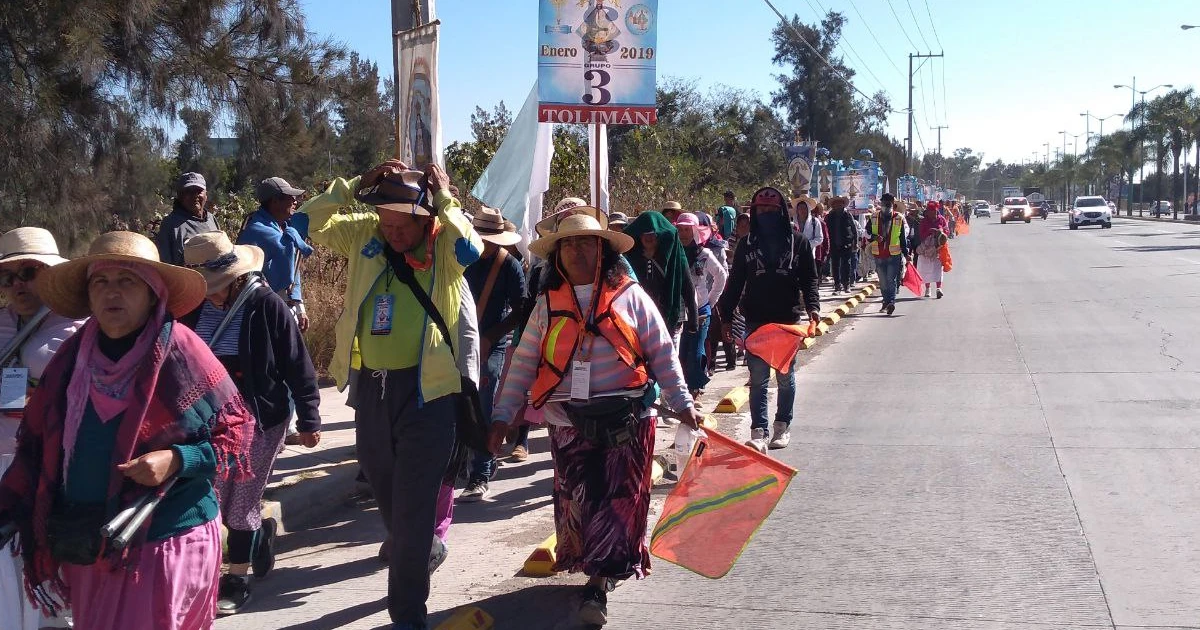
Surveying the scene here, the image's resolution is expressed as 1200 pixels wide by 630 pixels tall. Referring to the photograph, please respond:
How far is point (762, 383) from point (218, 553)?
5.29 metres

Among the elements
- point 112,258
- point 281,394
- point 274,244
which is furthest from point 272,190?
point 112,258

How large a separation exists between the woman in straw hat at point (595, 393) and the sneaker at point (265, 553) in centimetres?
153

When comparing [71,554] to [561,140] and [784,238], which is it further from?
[561,140]

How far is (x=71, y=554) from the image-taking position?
315 cm

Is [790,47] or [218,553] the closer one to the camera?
[218,553]

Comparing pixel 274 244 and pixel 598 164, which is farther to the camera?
A: pixel 598 164

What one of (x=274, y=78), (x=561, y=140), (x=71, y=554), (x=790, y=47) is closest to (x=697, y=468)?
(x=71, y=554)

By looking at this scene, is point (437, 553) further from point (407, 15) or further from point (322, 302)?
point (322, 302)

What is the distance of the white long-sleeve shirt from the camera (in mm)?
9779

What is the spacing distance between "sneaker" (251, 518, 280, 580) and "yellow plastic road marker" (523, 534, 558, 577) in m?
1.28

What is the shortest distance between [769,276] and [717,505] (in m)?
3.46

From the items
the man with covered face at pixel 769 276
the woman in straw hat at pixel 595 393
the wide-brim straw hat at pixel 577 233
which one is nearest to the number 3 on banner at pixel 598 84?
the man with covered face at pixel 769 276

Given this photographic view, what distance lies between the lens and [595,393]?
15.9ft

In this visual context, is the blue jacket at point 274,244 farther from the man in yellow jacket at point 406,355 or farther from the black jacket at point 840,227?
the black jacket at point 840,227
